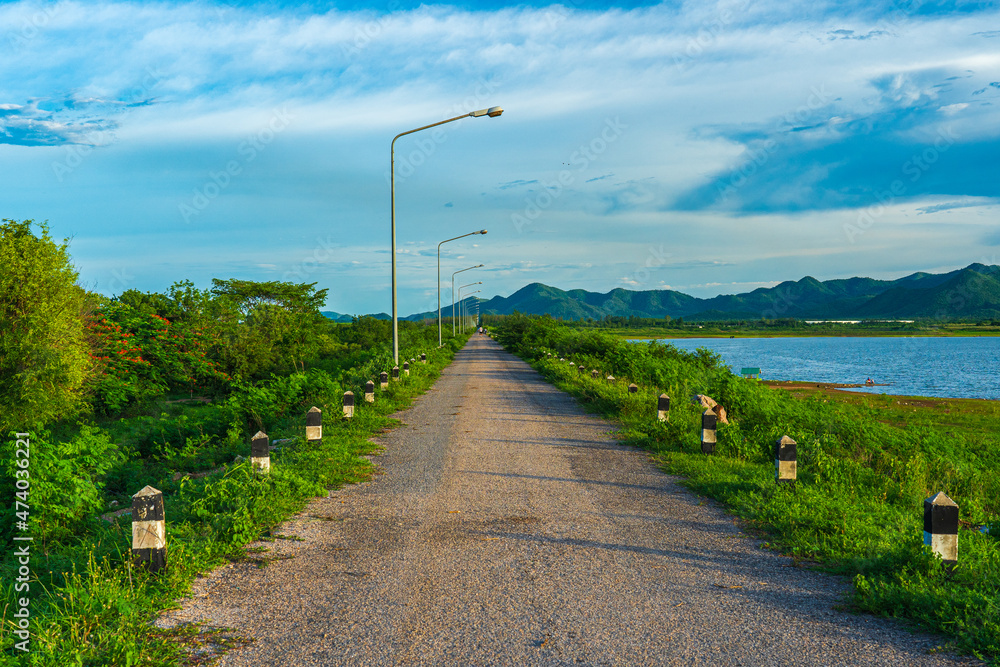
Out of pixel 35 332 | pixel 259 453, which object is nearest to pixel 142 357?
pixel 35 332

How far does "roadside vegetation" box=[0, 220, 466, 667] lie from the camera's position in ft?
14.5

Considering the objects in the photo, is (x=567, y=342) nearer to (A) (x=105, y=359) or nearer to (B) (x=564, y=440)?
(A) (x=105, y=359)

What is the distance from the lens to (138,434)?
16.0m

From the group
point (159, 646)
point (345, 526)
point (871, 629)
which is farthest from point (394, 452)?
point (871, 629)

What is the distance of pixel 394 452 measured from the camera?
10.8 meters

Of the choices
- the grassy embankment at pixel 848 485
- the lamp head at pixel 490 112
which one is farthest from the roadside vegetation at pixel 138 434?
the lamp head at pixel 490 112

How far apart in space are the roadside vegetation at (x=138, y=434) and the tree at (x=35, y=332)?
0.05 meters

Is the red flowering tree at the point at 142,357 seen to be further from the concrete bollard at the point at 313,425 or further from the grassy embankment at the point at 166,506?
the concrete bollard at the point at 313,425

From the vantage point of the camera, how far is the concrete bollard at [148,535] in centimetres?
500

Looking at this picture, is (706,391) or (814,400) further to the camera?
(706,391)

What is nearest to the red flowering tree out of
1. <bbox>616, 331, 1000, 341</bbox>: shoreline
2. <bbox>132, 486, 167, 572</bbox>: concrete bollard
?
<bbox>132, 486, 167, 572</bbox>: concrete bollard

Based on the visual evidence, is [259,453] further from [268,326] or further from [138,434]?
[268,326]

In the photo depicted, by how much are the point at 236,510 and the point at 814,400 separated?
13698 mm

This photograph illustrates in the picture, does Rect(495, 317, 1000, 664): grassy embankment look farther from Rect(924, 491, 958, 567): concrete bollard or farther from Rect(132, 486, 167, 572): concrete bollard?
Rect(132, 486, 167, 572): concrete bollard
